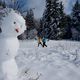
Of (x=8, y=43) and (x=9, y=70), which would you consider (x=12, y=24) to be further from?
(x=9, y=70)

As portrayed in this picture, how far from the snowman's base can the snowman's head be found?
485 millimetres

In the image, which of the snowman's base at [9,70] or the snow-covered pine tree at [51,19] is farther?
the snow-covered pine tree at [51,19]

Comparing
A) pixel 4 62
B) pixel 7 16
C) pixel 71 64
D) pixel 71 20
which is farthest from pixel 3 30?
pixel 71 20

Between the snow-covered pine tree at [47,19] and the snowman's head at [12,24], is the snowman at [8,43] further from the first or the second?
the snow-covered pine tree at [47,19]

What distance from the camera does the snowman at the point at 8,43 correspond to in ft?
12.9

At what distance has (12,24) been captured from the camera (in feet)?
13.2

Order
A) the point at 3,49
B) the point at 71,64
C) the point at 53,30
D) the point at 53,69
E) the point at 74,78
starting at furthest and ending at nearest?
the point at 53,30 < the point at 71,64 < the point at 53,69 < the point at 74,78 < the point at 3,49

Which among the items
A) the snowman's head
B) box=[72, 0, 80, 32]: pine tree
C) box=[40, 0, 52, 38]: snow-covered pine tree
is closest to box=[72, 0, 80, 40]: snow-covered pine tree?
box=[72, 0, 80, 32]: pine tree

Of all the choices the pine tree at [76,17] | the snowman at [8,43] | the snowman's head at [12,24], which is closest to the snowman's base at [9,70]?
the snowman at [8,43]

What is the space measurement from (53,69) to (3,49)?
157 centimetres

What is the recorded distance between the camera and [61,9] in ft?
131

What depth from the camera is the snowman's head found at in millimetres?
3953

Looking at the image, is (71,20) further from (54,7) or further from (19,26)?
(19,26)

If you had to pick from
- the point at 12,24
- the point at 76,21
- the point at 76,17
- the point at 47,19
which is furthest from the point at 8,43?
the point at 76,17
